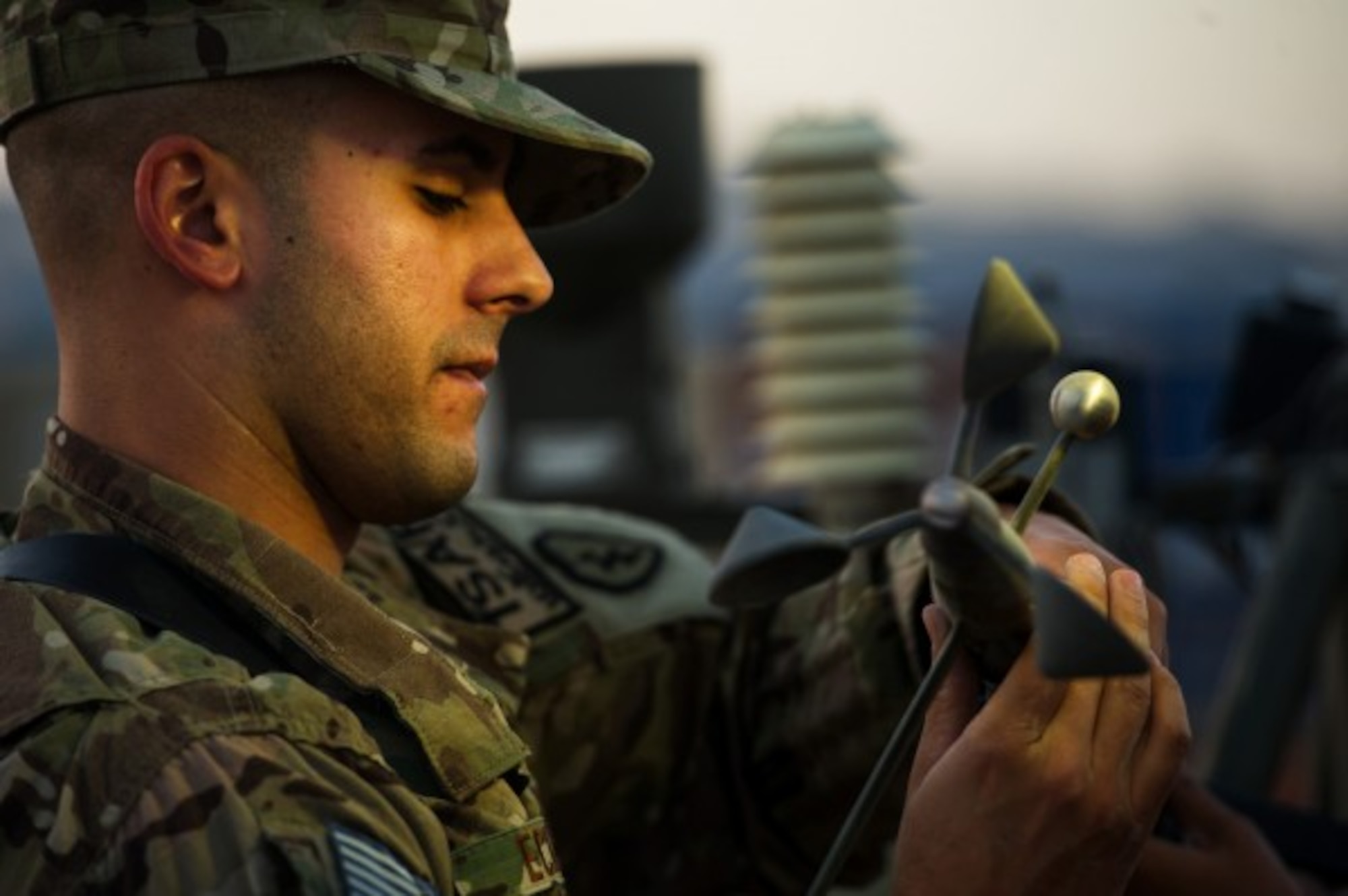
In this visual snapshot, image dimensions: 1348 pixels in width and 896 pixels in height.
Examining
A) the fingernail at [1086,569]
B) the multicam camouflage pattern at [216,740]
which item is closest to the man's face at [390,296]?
the multicam camouflage pattern at [216,740]

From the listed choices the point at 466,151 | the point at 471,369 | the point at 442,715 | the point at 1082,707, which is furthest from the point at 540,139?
the point at 1082,707

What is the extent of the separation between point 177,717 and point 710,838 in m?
1.13

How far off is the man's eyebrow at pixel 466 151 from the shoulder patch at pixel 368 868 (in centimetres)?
65

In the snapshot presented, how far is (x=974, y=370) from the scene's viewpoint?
2.08m

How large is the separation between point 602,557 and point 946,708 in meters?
1.05

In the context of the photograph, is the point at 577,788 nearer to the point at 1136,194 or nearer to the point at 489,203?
the point at 489,203

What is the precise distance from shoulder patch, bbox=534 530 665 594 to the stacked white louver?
4.90 ft

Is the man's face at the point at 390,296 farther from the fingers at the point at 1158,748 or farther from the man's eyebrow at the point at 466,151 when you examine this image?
the fingers at the point at 1158,748

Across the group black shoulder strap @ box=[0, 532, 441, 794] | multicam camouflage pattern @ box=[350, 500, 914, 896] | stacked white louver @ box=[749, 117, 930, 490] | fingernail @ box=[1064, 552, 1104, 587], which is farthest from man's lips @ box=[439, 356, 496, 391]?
stacked white louver @ box=[749, 117, 930, 490]

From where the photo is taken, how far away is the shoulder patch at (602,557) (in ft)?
10.2

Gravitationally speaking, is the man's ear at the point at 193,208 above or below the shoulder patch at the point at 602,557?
above

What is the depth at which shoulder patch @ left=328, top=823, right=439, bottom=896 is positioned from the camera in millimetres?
2008

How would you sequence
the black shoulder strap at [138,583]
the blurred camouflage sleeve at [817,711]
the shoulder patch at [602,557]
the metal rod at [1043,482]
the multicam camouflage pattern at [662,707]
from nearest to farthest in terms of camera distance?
the metal rod at [1043,482], the black shoulder strap at [138,583], the blurred camouflage sleeve at [817,711], the multicam camouflage pattern at [662,707], the shoulder patch at [602,557]

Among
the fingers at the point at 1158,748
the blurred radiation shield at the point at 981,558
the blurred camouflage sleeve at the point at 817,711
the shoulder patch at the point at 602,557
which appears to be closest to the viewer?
the blurred radiation shield at the point at 981,558
